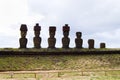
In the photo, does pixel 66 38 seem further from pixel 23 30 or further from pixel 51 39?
pixel 23 30

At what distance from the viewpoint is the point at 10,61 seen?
3981 centimetres

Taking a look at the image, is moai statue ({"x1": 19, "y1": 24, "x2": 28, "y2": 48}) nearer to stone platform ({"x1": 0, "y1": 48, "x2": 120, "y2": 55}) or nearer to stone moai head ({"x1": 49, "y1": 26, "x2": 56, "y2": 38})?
stone platform ({"x1": 0, "y1": 48, "x2": 120, "y2": 55})

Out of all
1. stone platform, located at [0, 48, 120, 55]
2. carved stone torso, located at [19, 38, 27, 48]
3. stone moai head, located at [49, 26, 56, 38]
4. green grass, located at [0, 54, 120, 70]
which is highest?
stone moai head, located at [49, 26, 56, 38]

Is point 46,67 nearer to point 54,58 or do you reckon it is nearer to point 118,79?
point 54,58

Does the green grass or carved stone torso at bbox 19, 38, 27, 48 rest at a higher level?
carved stone torso at bbox 19, 38, 27, 48

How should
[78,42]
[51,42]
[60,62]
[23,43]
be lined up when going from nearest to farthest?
1. [60,62]
2. [23,43]
3. [51,42]
4. [78,42]

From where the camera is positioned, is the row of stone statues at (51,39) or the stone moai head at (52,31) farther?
the stone moai head at (52,31)

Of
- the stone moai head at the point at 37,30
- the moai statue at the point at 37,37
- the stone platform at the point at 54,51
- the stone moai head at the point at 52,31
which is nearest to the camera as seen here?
the stone platform at the point at 54,51

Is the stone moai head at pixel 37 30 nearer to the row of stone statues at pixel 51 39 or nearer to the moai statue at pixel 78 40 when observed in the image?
the row of stone statues at pixel 51 39

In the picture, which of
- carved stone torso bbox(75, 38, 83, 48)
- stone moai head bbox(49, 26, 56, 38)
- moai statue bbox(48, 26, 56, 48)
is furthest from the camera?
carved stone torso bbox(75, 38, 83, 48)

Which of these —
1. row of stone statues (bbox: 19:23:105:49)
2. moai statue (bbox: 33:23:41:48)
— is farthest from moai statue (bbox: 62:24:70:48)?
moai statue (bbox: 33:23:41:48)

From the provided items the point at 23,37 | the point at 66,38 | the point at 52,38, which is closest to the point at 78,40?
the point at 66,38

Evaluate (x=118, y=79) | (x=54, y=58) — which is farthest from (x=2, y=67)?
(x=118, y=79)

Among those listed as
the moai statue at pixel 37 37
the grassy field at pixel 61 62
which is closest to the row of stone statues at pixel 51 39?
the moai statue at pixel 37 37
